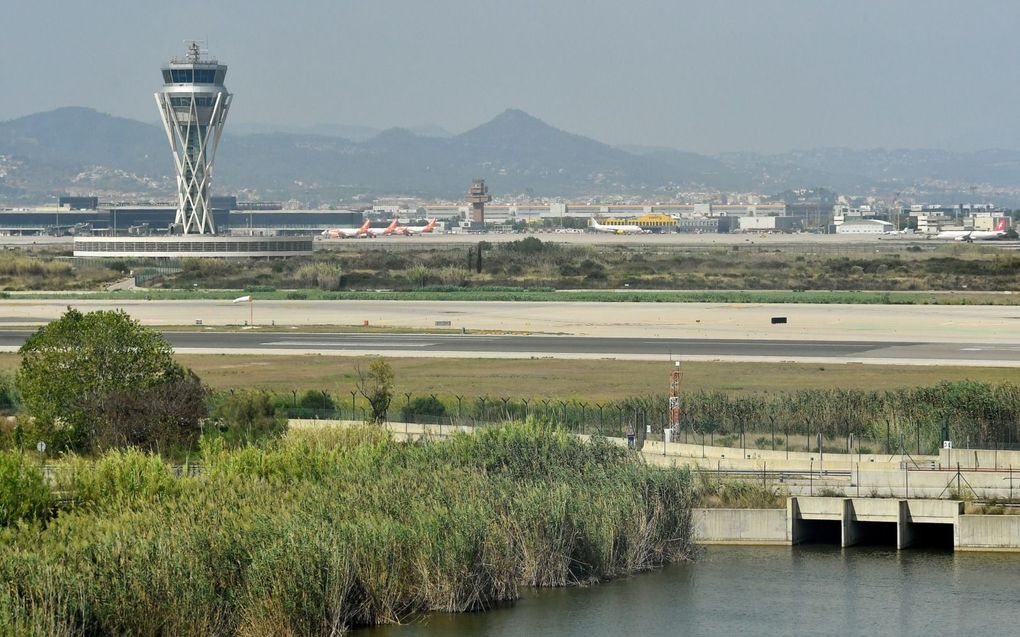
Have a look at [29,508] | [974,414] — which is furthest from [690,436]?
[29,508]

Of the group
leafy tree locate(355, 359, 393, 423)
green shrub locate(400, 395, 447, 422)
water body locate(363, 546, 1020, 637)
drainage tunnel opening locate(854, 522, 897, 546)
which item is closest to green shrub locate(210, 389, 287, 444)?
leafy tree locate(355, 359, 393, 423)

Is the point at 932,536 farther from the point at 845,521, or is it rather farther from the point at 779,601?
the point at 779,601

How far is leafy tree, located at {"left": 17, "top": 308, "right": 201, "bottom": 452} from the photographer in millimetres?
54125

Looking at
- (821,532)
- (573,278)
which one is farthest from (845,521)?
(573,278)

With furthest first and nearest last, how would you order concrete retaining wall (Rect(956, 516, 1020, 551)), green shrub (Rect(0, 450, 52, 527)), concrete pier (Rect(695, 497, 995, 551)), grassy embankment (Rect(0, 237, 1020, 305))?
grassy embankment (Rect(0, 237, 1020, 305))
concrete pier (Rect(695, 497, 995, 551))
concrete retaining wall (Rect(956, 516, 1020, 551))
green shrub (Rect(0, 450, 52, 527))

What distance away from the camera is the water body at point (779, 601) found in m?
38.1

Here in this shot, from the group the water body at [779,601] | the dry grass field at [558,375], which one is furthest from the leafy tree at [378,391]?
the water body at [779,601]

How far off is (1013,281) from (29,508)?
4983 inches

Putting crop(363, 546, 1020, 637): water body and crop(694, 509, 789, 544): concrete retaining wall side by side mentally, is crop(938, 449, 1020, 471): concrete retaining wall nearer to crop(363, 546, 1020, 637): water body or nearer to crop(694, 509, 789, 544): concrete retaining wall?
crop(363, 546, 1020, 637): water body

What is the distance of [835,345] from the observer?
302 feet

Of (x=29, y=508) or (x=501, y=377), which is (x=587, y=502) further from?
(x=501, y=377)

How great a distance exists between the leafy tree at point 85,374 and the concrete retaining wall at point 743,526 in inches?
815

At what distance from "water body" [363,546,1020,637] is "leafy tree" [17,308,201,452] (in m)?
20.6

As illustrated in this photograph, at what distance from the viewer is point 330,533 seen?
3541 cm
